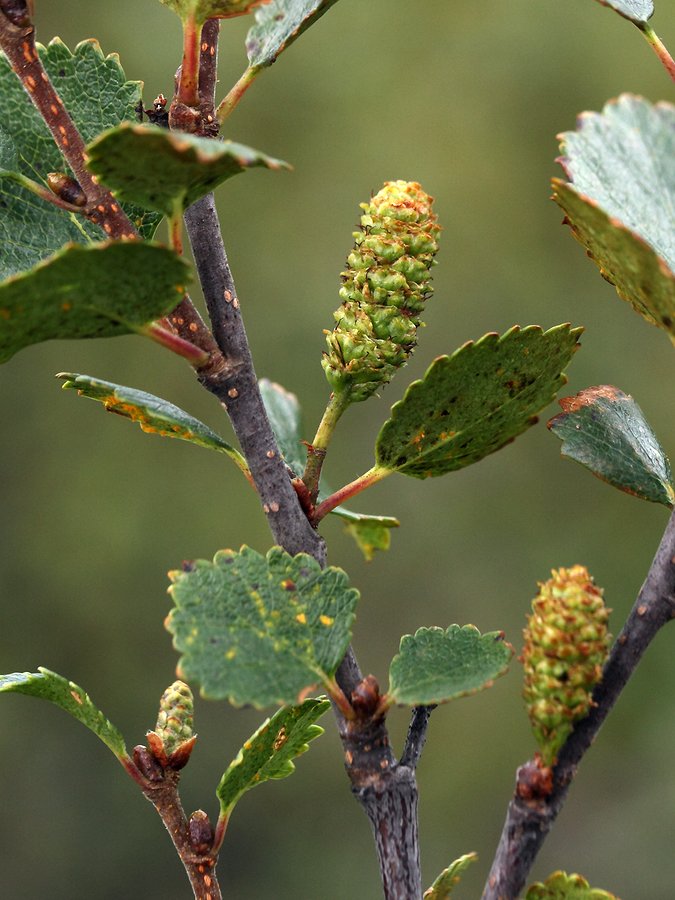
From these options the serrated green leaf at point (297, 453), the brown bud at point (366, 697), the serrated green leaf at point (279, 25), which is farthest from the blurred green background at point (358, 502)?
the brown bud at point (366, 697)

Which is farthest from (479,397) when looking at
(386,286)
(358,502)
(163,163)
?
(358,502)

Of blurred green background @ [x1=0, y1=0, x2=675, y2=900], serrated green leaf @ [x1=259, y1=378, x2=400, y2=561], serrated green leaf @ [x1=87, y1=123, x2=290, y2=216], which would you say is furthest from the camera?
blurred green background @ [x1=0, y1=0, x2=675, y2=900]

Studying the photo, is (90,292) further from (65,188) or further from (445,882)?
(445,882)

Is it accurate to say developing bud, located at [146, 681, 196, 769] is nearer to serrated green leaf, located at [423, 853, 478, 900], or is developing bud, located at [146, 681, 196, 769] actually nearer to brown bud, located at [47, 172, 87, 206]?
serrated green leaf, located at [423, 853, 478, 900]

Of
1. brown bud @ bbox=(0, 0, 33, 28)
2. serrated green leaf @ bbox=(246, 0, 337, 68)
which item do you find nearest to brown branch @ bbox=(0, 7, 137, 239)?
brown bud @ bbox=(0, 0, 33, 28)

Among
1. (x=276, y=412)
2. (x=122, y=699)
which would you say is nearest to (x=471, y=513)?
(x=122, y=699)

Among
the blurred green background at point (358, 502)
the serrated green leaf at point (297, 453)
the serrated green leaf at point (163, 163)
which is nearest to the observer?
the serrated green leaf at point (163, 163)

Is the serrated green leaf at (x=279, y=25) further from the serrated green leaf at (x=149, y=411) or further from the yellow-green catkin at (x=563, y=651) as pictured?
the yellow-green catkin at (x=563, y=651)
